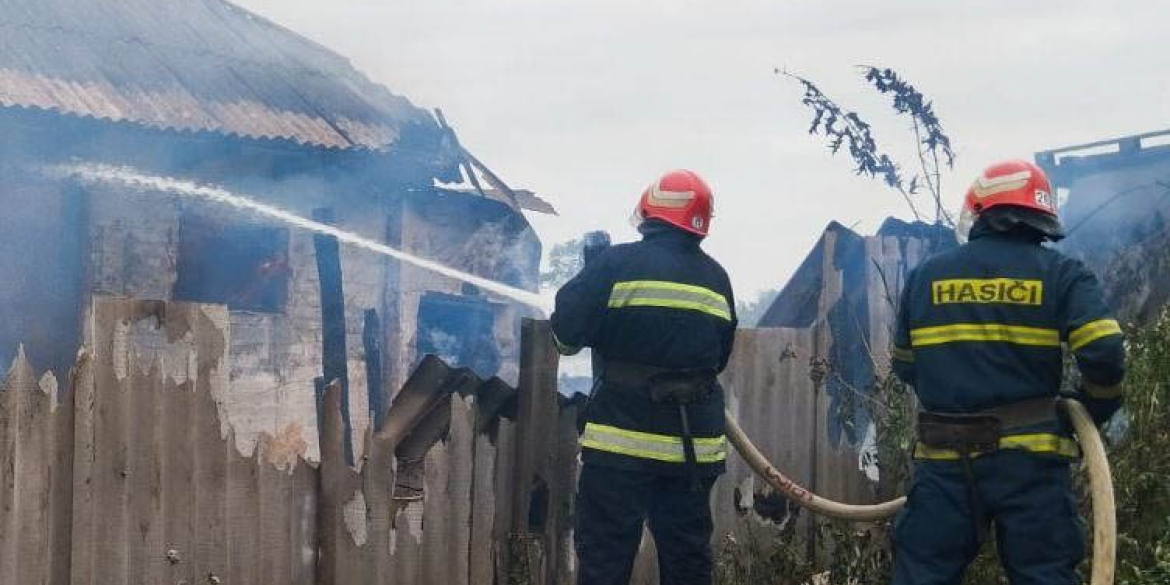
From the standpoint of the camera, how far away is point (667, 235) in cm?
480

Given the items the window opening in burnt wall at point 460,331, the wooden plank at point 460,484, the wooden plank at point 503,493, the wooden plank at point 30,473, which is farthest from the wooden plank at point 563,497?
the window opening in burnt wall at point 460,331

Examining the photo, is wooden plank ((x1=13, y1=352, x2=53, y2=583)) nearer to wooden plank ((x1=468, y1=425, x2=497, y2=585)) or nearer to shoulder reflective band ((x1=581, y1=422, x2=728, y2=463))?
wooden plank ((x1=468, y1=425, x2=497, y2=585))

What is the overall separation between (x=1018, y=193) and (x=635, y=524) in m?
1.78

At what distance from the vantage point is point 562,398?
16.6 feet

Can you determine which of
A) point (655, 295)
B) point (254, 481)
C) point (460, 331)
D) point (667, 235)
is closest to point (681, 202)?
point (667, 235)

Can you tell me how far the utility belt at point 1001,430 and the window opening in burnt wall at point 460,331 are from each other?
975 cm

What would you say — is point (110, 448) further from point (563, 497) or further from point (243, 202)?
point (243, 202)

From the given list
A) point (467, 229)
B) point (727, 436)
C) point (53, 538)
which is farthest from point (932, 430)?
point (467, 229)

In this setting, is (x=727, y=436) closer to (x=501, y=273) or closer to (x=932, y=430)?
(x=932, y=430)

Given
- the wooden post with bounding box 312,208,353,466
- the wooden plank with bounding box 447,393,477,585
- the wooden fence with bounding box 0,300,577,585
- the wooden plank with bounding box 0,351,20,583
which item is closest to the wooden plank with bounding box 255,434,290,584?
the wooden fence with bounding box 0,300,577,585

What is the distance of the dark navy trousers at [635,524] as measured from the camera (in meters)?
4.55

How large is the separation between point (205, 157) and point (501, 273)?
16.0 feet

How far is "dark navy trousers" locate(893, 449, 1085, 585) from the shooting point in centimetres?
404

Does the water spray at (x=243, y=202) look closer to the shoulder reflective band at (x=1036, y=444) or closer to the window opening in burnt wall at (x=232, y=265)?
the window opening in burnt wall at (x=232, y=265)
